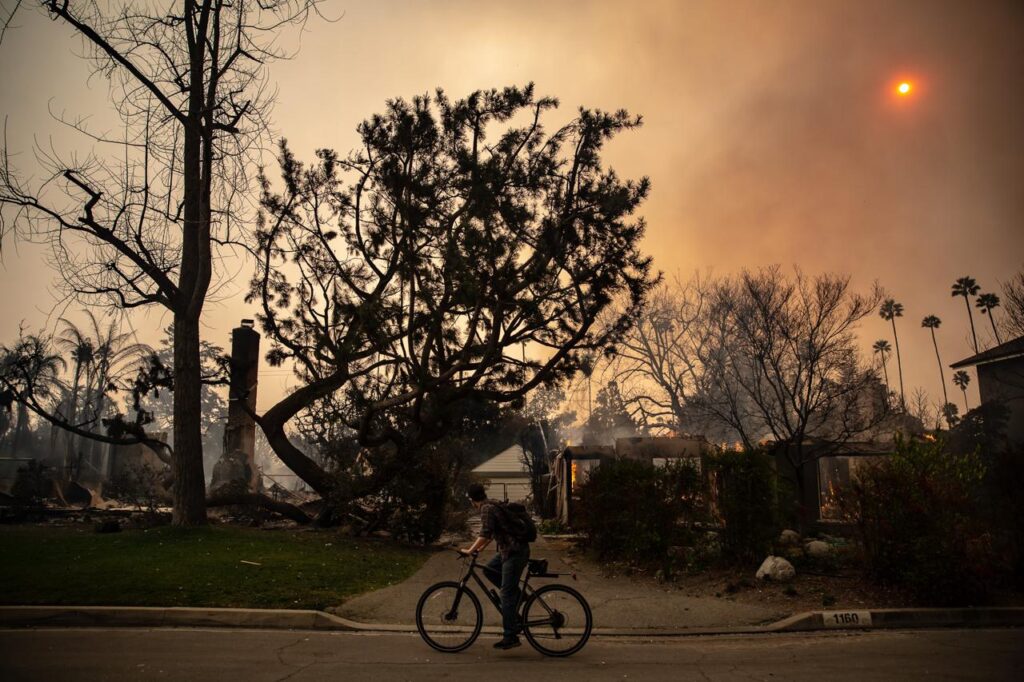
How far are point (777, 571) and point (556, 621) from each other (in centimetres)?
541

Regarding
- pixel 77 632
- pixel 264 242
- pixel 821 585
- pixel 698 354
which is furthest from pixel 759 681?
pixel 698 354

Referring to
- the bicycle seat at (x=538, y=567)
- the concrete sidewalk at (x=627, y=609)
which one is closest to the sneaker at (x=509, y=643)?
the bicycle seat at (x=538, y=567)

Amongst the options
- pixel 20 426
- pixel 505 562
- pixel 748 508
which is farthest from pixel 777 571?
pixel 20 426

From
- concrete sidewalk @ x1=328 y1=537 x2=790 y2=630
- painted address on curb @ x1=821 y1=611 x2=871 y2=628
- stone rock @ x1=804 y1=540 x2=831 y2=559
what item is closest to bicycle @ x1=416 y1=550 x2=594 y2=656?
concrete sidewalk @ x1=328 y1=537 x2=790 y2=630

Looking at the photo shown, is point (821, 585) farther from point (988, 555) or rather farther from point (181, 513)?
point (181, 513)

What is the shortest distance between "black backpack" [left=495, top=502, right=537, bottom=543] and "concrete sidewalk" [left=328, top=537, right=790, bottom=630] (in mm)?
2397

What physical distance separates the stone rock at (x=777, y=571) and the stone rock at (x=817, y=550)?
819mm

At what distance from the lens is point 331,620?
8.92 metres

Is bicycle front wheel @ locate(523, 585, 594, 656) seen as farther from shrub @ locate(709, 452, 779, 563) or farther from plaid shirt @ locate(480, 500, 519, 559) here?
shrub @ locate(709, 452, 779, 563)

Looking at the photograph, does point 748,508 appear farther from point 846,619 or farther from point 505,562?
point 505,562

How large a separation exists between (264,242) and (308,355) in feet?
10.9

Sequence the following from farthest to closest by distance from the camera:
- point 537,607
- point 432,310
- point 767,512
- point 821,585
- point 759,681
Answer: point 432,310 → point 767,512 → point 821,585 → point 537,607 → point 759,681

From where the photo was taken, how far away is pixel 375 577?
39.4ft

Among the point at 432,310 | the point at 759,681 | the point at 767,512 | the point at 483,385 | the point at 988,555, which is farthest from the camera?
the point at 483,385
